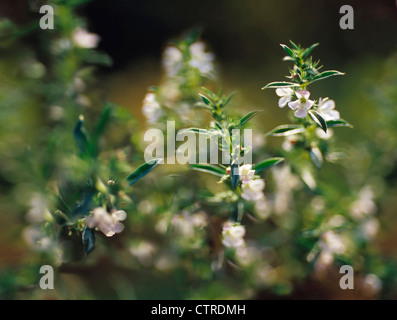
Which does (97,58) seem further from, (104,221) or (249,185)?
(249,185)

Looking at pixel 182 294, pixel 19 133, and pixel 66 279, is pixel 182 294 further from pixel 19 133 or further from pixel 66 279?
pixel 19 133

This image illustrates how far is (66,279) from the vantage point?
5.35 feet

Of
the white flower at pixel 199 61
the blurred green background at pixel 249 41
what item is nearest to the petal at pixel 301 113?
the white flower at pixel 199 61

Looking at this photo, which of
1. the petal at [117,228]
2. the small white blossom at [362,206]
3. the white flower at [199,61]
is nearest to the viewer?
the petal at [117,228]

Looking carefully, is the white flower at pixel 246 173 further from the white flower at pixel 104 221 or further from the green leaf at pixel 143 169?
the white flower at pixel 104 221

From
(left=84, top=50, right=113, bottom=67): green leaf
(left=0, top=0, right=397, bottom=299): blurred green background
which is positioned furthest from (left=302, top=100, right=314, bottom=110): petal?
(left=0, top=0, right=397, bottom=299): blurred green background

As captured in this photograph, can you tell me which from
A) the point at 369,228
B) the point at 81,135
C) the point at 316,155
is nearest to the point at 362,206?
the point at 369,228

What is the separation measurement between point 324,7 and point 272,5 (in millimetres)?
405

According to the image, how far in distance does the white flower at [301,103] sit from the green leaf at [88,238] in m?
0.69

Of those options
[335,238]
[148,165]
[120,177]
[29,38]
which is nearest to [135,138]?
[120,177]

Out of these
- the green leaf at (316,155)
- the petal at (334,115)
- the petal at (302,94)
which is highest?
the petal at (302,94)

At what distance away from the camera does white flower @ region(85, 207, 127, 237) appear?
1.06 m

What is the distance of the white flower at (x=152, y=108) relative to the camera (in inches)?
56.2

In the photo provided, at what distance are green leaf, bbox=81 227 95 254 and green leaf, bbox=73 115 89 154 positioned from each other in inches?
12.6
